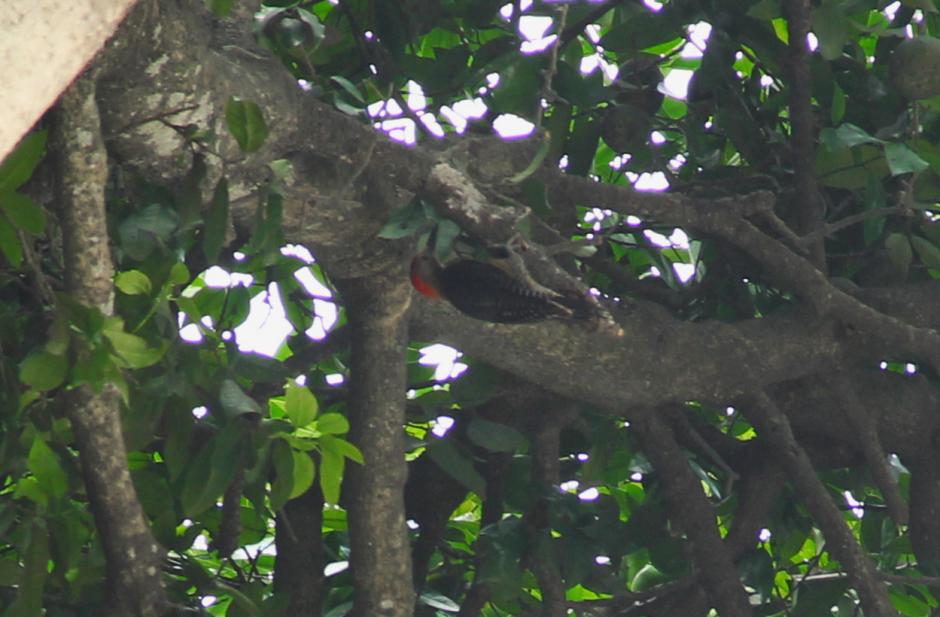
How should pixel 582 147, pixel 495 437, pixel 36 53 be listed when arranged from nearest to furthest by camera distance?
pixel 36 53, pixel 495 437, pixel 582 147

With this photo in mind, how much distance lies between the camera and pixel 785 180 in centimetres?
203

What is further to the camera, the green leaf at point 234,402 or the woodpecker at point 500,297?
the woodpecker at point 500,297

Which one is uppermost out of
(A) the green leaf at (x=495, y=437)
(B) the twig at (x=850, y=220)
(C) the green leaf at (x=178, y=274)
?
(B) the twig at (x=850, y=220)

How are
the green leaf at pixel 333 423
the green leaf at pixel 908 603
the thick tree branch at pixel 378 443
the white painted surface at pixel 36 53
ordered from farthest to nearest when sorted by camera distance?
the green leaf at pixel 908 603 < the thick tree branch at pixel 378 443 < the green leaf at pixel 333 423 < the white painted surface at pixel 36 53

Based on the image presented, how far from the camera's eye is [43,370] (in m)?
1.16

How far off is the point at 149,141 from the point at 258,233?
0.45ft

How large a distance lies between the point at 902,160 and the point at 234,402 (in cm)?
88

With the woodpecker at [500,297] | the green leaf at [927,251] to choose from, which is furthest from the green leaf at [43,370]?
the green leaf at [927,251]

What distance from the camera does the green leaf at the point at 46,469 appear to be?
1321 mm

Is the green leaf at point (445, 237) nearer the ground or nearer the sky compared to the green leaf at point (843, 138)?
nearer the ground

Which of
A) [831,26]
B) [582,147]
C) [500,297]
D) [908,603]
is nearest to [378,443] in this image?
[500,297]

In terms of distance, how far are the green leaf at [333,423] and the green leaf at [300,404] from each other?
0.01m

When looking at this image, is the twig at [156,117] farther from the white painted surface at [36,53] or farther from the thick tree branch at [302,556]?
the thick tree branch at [302,556]

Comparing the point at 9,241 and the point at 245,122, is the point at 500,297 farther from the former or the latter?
the point at 9,241
